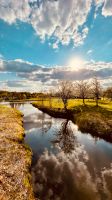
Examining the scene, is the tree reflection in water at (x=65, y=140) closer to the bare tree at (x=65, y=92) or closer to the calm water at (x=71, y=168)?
the calm water at (x=71, y=168)

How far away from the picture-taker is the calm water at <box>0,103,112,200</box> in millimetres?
19047

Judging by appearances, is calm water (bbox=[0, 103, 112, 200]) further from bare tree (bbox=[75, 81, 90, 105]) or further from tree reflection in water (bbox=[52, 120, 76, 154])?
bare tree (bbox=[75, 81, 90, 105])

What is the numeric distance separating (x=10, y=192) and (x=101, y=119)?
3878 cm

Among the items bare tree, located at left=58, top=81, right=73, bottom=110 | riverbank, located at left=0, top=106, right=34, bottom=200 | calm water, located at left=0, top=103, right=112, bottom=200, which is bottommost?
calm water, located at left=0, top=103, right=112, bottom=200

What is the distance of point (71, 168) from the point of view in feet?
81.6

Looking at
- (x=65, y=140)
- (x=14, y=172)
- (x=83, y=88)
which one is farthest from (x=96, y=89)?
(x=14, y=172)

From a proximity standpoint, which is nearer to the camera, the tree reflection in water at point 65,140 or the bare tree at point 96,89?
the tree reflection in water at point 65,140

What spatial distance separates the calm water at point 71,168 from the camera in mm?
19047

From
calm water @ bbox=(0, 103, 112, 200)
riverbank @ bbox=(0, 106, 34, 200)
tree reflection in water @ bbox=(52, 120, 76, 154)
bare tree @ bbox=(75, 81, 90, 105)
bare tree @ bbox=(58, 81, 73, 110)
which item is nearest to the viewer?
riverbank @ bbox=(0, 106, 34, 200)

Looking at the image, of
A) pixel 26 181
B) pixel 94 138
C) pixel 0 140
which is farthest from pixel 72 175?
pixel 94 138

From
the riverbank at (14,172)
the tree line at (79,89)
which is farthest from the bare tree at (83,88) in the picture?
the riverbank at (14,172)

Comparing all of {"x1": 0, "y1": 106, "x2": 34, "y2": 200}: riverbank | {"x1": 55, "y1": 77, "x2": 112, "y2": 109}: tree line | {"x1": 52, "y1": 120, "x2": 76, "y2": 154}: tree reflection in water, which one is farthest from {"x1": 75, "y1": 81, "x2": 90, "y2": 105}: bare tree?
{"x1": 0, "y1": 106, "x2": 34, "y2": 200}: riverbank

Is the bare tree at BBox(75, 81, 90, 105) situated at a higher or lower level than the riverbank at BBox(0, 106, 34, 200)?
higher

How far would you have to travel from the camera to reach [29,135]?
42719 mm
